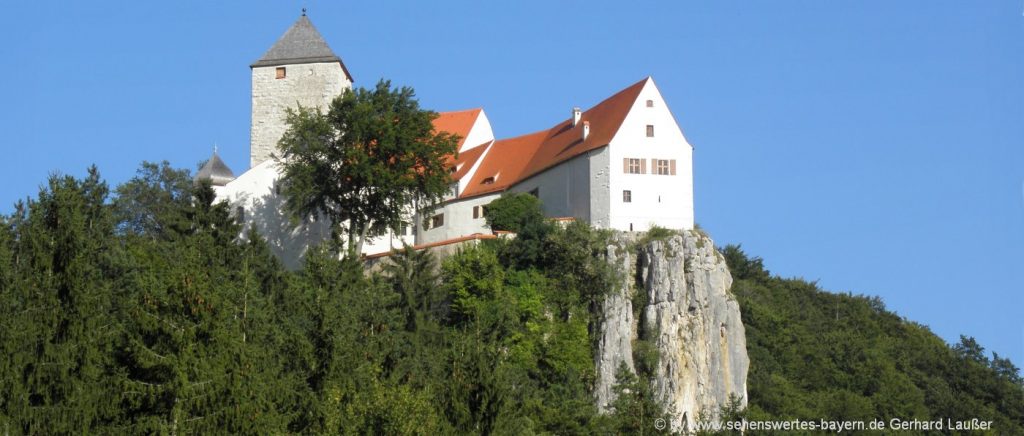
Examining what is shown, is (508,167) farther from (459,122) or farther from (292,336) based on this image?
A: (292,336)

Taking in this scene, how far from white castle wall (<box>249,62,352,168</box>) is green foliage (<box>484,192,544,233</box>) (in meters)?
10.3

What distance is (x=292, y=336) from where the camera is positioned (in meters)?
40.8

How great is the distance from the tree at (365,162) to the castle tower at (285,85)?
7124 mm

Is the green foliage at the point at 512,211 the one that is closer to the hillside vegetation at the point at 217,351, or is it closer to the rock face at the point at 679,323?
the rock face at the point at 679,323

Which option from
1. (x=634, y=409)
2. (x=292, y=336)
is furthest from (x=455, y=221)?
(x=292, y=336)

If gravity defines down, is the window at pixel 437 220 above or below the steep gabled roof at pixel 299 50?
below

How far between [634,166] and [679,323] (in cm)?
617

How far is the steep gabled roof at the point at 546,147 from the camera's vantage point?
216 feet

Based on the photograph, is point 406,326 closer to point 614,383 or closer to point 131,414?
point 614,383

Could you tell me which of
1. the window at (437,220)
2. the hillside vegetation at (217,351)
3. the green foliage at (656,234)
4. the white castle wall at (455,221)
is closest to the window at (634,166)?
the green foliage at (656,234)

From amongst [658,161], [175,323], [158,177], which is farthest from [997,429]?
[175,323]

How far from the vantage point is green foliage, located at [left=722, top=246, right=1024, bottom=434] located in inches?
2968

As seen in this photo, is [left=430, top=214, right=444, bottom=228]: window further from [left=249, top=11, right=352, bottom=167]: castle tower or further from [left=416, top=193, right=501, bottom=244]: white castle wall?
Result: [left=249, top=11, right=352, bottom=167]: castle tower

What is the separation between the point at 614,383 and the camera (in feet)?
193
